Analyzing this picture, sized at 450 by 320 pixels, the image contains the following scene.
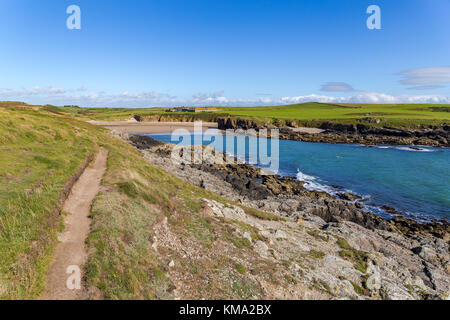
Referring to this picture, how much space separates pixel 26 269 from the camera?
8.79 metres

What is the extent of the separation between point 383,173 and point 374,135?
64.7m

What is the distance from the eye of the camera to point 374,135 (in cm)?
10631

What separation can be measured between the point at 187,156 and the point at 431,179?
52.1 m

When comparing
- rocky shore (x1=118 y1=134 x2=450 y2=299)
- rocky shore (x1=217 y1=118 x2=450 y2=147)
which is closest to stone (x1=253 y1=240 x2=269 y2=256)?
rocky shore (x1=118 y1=134 x2=450 y2=299)

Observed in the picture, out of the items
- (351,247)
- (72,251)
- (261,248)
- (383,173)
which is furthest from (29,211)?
(383,173)

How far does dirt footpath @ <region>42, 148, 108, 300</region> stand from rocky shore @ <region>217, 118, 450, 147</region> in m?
98.6

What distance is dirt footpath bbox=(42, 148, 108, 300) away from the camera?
28.6ft

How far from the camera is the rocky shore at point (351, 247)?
15172 millimetres

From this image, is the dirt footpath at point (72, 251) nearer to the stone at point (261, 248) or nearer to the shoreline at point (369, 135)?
the stone at point (261, 248)

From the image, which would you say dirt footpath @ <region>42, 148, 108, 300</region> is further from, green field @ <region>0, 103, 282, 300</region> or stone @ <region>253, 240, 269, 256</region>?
stone @ <region>253, 240, 269, 256</region>

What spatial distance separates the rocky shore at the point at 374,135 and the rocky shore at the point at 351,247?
235 feet

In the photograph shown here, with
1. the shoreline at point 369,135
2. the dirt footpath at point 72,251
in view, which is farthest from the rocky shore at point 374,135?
the dirt footpath at point 72,251

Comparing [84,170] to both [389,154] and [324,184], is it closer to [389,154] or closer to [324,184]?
[324,184]

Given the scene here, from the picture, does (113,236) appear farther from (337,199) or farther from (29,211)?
(337,199)
